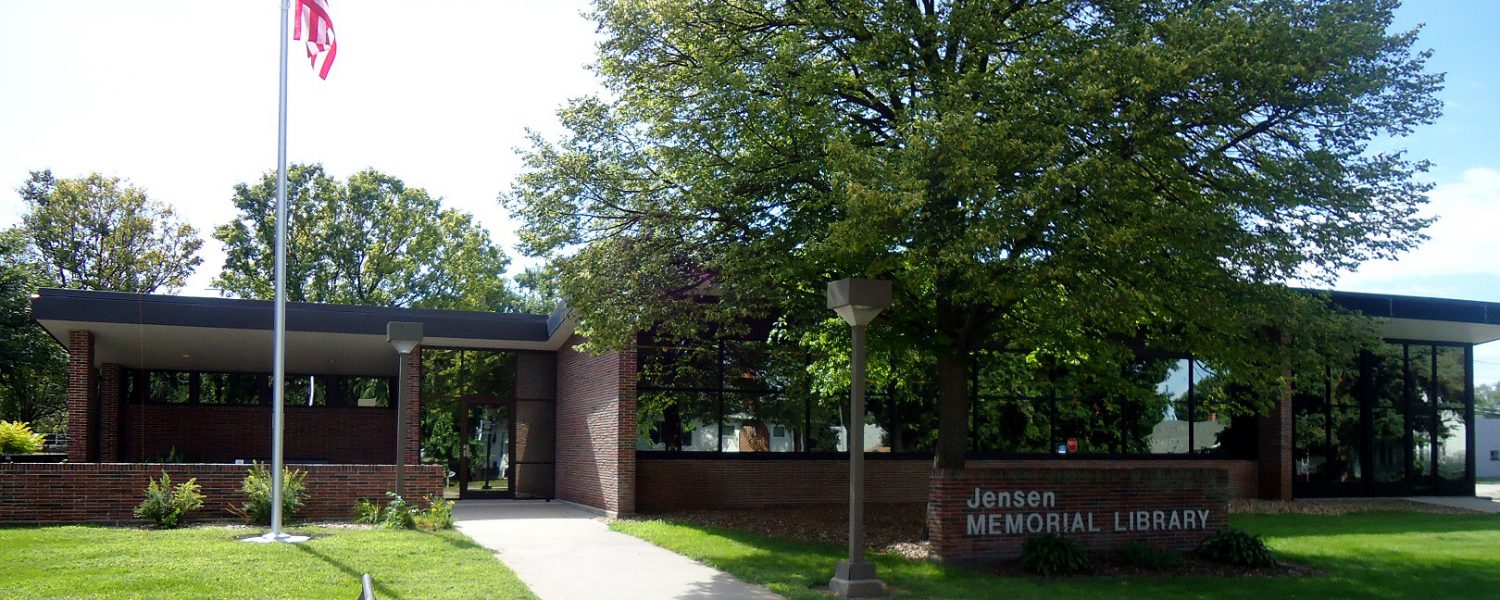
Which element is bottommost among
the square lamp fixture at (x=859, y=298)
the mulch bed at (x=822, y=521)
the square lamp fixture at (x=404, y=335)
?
the mulch bed at (x=822, y=521)

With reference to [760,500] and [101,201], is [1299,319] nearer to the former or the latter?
[760,500]

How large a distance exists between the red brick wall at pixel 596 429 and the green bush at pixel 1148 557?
8.71 meters

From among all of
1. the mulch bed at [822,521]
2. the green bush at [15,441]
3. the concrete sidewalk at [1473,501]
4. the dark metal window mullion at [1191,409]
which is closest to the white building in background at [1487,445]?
the concrete sidewalk at [1473,501]

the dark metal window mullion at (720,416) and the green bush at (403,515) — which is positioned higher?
the dark metal window mullion at (720,416)

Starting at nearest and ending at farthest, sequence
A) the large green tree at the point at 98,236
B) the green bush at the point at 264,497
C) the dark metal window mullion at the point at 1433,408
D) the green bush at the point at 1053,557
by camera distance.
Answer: the green bush at the point at 1053,557
the green bush at the point at 264,497
the dark metal window mullion at the point at 1433,408
the large green tree at the point at 98,236

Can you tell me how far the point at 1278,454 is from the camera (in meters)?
25.5

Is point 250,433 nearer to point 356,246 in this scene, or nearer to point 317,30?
point 317,30

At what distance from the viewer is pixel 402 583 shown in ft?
38.3

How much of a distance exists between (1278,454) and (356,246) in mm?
33623

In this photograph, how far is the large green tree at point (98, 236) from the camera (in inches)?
1686

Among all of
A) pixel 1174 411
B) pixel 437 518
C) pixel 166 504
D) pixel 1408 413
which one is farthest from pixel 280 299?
pixel 1408 413

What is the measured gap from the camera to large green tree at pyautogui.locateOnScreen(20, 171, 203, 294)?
42.8 metres

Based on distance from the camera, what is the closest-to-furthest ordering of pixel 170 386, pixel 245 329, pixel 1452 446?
pixel 245 329
pixel 170 386
pixel 1452 446

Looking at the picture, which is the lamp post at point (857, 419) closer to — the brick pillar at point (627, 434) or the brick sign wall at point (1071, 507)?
the brick sign wall at point (1071, 507)
